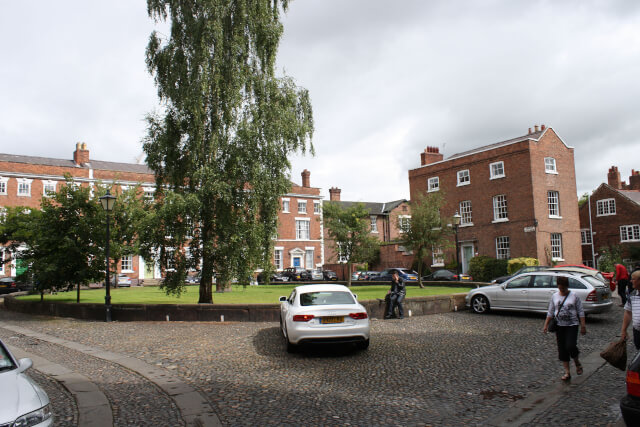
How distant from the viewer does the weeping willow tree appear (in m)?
16.4

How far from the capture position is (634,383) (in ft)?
13.3

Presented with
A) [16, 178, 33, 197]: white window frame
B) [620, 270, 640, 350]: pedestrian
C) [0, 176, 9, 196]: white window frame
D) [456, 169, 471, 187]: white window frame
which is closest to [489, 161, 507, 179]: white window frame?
[456, 169, 471, 187]: white window frame

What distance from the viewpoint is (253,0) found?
57.4ft

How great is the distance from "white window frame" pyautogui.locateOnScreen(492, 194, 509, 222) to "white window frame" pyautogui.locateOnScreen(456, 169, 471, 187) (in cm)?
299

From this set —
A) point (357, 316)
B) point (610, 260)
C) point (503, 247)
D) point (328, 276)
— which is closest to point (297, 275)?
point (328, 276)

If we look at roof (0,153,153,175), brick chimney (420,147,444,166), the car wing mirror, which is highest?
roof (0,153,153,175)

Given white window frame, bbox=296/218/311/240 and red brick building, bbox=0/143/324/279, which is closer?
red brick building, bbox=0/143/324/279

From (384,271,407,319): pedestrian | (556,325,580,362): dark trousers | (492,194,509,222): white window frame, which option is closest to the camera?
(556,325,580,362): dark trousers

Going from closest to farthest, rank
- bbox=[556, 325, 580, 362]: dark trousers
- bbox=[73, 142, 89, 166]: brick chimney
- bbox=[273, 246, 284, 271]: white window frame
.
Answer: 1. bbox=[556, 325, 580, 362]: dark trousers
2. bbox=[73, 142, 89, 166]: brick chimney
3. bbox=[273, 246, 284, 271]: white window frame

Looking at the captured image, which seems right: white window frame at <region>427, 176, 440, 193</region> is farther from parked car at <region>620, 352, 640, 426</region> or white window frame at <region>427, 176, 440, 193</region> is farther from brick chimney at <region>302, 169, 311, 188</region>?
parked car at <region>620, 352, 640, 426</region>

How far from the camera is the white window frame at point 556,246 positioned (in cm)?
3383

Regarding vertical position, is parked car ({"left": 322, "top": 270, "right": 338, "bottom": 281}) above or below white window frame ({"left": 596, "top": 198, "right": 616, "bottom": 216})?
below

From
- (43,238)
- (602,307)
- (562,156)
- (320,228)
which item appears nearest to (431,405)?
(602,307)

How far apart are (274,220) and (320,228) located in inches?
1506
